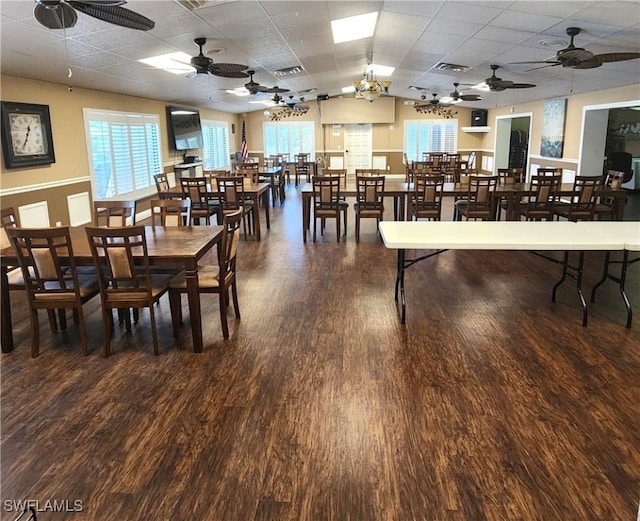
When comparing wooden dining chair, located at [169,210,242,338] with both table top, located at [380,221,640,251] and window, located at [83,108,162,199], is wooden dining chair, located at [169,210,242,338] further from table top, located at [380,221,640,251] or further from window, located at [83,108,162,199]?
window, located at [83,108,162,199]

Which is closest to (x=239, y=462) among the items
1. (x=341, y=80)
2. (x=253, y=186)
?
(x=253, y=186)

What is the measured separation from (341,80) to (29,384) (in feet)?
35.2

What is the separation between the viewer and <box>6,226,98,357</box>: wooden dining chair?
3104mm

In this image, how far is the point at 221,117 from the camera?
1461 cm

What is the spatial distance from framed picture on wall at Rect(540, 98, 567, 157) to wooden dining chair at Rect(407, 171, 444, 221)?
505 centimetres

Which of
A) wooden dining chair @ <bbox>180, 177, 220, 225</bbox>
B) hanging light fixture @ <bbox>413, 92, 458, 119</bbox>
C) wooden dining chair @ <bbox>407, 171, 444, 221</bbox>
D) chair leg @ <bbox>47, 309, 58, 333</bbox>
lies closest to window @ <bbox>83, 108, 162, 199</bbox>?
wooden dining chair @ <bbox>180, 177, 220, 225</bbox>

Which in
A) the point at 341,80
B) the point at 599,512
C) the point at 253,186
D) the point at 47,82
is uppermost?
the point at 341,80

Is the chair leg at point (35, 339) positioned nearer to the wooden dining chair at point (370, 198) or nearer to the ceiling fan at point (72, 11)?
the ceiling fan at point (72, 11)

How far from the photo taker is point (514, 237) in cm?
370

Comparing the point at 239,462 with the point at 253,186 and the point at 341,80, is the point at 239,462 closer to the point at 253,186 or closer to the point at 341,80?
the point at 253,186

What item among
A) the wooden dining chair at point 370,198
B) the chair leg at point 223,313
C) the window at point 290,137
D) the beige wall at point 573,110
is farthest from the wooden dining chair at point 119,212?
the window at point 290,137

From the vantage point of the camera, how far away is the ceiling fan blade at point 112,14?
2.75 metres

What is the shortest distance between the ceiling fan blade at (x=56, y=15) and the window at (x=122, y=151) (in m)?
5.02

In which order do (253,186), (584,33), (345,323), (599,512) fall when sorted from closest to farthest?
(599,512), (345,323), (584,33), (253,186)
